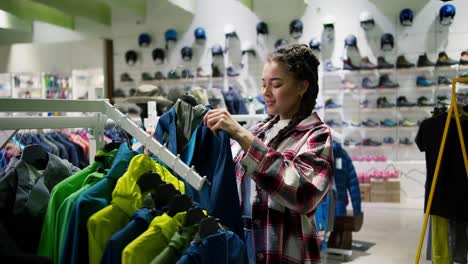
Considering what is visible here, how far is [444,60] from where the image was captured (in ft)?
27.7

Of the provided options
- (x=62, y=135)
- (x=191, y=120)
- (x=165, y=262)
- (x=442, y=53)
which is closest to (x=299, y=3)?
(x=442, y=53)

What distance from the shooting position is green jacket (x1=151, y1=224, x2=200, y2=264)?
4.33ft

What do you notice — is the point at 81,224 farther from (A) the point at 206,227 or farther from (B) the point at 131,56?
(B) the point at 131,56

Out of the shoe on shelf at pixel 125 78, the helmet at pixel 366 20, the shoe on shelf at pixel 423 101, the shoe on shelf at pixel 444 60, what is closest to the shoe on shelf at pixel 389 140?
the shoe on shelf at pixel 423 101

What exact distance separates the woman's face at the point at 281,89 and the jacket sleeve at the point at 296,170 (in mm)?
150

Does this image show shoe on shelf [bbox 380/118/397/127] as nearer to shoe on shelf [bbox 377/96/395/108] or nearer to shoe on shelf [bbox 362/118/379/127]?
shoe on shelf [bbox 362/118/379/127]

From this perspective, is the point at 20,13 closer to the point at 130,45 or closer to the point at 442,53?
the point at 130,45

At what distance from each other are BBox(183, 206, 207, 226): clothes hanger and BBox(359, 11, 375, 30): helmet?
837cm

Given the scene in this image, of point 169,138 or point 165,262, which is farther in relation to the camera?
point 169,138

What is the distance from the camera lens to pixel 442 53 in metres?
8.52

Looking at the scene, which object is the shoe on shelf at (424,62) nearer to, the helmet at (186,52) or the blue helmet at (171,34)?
the helmet at (186,52)

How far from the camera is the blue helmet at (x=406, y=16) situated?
344 inches

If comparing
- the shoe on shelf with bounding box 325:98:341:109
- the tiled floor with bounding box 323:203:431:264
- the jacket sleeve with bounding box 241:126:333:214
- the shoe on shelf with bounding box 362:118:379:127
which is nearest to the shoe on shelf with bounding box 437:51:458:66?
the shoe on shelf with bounding box 362:118:379:127

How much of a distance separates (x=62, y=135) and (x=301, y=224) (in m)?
3.29
